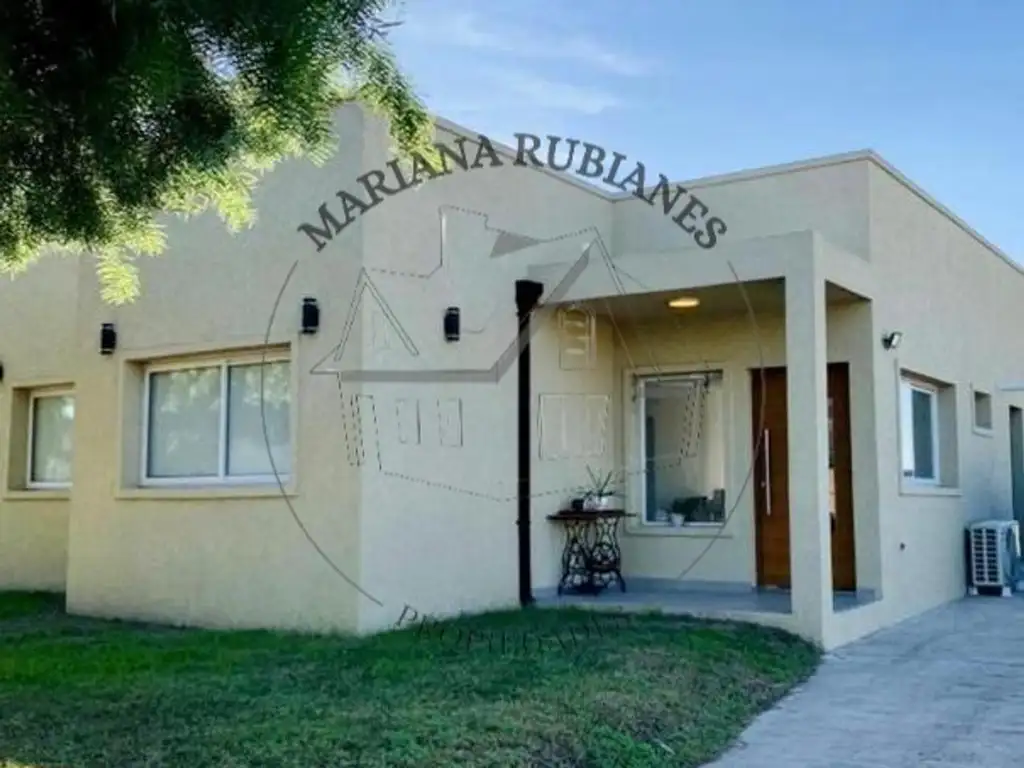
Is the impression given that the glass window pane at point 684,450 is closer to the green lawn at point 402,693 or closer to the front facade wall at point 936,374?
the front facade wall at point 936,374

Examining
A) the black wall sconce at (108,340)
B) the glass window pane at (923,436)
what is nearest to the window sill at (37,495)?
the black wall sconce at (108,340)

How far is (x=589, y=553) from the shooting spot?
11.6 metres

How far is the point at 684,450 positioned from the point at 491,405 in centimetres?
274

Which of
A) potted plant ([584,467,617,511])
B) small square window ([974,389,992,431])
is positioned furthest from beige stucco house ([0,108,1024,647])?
small square window ([974,389,992,431])

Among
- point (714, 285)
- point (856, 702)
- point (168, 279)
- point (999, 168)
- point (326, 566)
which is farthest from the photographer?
point (999, 168)

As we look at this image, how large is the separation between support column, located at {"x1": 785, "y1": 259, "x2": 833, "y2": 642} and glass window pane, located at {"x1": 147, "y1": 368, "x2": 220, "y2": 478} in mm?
5322

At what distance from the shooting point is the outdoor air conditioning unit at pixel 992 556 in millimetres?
13398

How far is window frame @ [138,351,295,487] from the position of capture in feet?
32.1

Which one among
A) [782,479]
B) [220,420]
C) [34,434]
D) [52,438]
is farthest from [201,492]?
[782,479]

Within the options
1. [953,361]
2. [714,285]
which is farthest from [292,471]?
[953,361]

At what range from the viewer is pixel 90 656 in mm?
8328

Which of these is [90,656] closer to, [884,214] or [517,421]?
[517,421]

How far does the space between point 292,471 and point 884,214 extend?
6767 mm

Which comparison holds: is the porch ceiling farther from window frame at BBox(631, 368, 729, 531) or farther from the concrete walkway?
the concrete walkway
